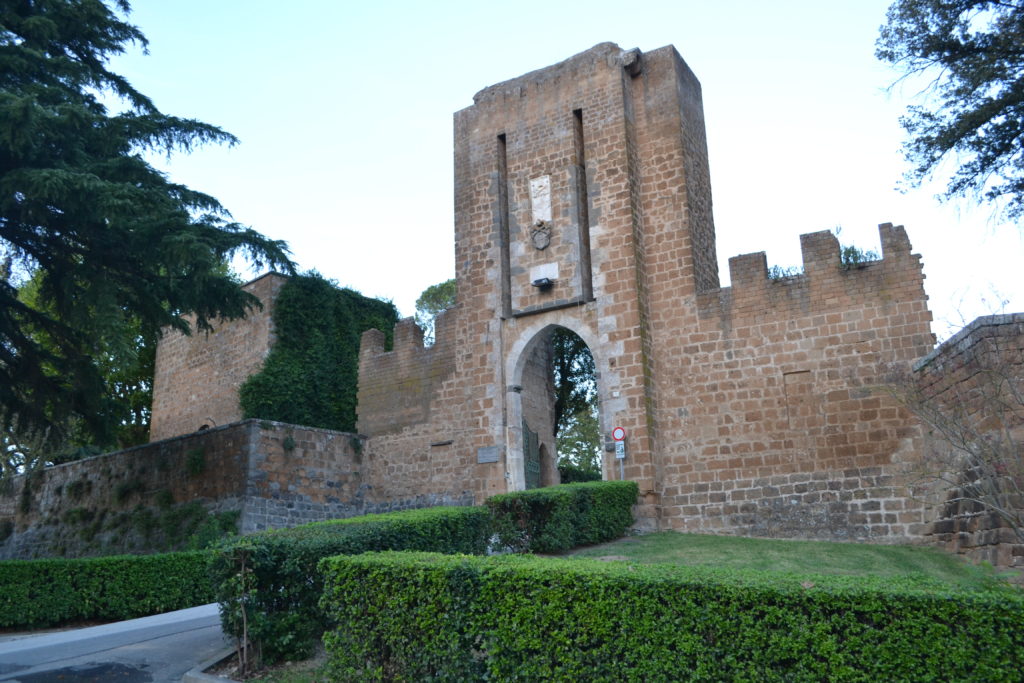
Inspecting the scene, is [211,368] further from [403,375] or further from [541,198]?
[541,198]

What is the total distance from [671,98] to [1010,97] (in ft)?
19.9

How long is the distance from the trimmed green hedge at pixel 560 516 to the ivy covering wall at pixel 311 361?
416 inches

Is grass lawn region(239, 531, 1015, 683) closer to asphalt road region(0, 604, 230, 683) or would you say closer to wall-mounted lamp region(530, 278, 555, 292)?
asphalt road region(0, 604, 230, 683)

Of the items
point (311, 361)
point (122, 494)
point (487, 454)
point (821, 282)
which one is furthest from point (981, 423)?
point (122, 494)

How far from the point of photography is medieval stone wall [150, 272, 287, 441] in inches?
886

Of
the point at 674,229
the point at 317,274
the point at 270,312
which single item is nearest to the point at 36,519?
the point at 270,312

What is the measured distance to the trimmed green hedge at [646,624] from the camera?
15.4ft

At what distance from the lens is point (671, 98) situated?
16.9 meters

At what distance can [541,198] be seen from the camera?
1770cm

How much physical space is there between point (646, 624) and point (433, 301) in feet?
100

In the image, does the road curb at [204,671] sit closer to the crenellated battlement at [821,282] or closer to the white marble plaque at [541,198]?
the crenellated battlement at [821,282]

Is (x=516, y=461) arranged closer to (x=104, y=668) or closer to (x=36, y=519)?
(x=104, y=668)

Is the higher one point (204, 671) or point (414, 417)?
point (414, 417)

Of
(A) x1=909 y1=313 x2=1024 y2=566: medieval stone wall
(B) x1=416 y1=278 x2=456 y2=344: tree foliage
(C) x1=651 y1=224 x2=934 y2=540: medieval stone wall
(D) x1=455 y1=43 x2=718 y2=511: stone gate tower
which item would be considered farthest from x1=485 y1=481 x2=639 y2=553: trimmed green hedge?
(B) x1=416 y1=278 x2=456 y2=344: tree foliage
